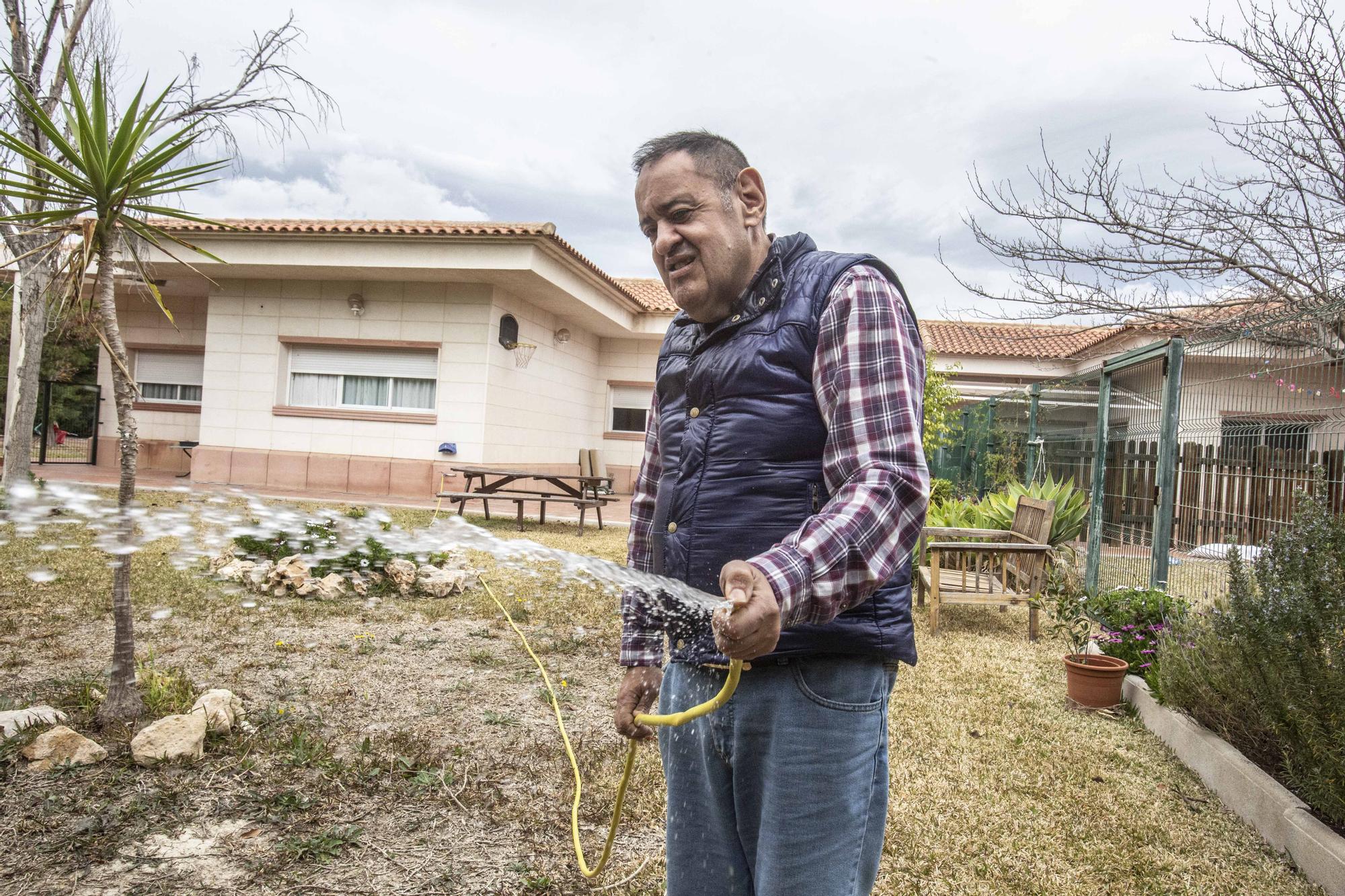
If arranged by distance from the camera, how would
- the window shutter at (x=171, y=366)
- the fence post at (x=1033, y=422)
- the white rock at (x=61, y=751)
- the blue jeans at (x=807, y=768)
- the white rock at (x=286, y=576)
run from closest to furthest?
1. the blue jeans at (x=807, y=768)
2. the white rock at (x=61, y=751)
3. the white rock at (x=286, y=576)
4. the fence post at (x=1033, y=422)
5. the window shutter at (x=171, y=366)

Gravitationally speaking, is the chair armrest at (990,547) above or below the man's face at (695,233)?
below

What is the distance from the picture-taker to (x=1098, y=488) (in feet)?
24.2

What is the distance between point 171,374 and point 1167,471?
1825 cm

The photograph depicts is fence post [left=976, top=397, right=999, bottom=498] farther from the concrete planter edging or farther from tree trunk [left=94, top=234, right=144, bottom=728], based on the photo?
tree trunk [left=94, top=234, right=144, bottom=728]

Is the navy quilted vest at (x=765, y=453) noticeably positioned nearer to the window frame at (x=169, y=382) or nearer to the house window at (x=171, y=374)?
the window frame at (x=169, y=382)

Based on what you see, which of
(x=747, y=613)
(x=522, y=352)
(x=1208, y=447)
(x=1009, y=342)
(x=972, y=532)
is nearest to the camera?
(x=747, y=613)

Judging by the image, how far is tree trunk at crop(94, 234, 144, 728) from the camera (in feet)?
11.4

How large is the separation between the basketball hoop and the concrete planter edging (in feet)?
41.5

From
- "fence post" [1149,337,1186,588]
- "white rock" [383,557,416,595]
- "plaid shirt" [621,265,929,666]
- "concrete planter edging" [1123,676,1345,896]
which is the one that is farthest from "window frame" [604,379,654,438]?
"plaid shirt" [621,265,929,666]

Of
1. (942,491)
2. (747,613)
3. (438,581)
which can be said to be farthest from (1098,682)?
(942,491)

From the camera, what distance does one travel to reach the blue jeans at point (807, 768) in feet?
4.43

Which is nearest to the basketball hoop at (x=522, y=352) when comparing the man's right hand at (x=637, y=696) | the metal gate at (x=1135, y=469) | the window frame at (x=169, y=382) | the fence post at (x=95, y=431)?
the window frame at (x=169, y=382)

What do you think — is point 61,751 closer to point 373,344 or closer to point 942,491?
point 942,491

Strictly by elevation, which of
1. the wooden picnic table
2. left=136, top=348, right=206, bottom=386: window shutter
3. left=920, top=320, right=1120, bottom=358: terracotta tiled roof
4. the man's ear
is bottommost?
the wooden picnic table
